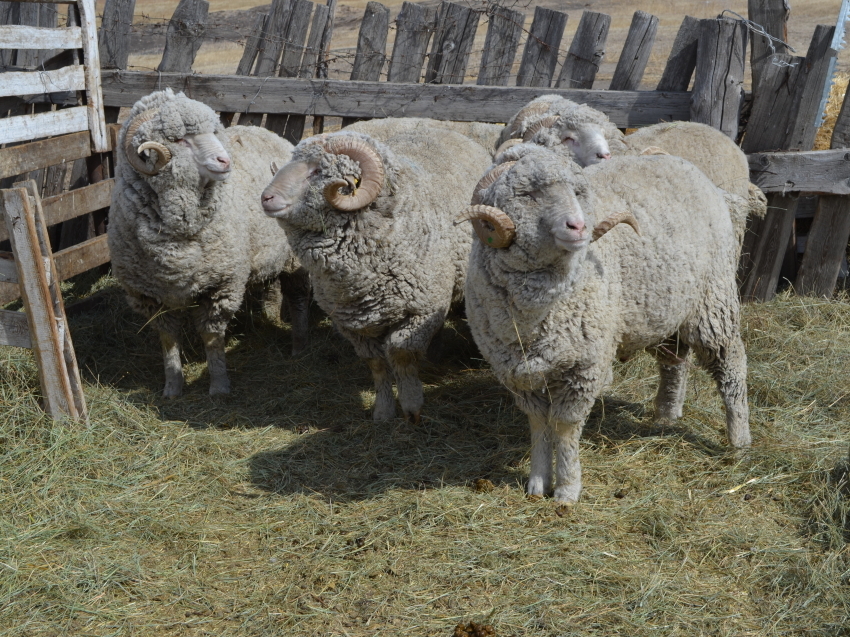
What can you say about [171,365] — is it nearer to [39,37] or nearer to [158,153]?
[158,153]

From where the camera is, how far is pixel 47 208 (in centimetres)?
609

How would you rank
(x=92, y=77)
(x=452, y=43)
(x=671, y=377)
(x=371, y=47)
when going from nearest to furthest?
(x=671, y=377), (x=92, y=77), (x=452, y=43), (x=371, y=47)

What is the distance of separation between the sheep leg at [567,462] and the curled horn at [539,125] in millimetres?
2446

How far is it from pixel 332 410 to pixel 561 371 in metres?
2.25

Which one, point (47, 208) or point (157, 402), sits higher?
point (47, 208)

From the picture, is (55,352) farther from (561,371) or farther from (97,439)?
(561,371)

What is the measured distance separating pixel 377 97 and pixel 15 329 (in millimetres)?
3853

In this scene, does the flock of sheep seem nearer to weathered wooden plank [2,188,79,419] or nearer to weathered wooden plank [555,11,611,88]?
weathered wooden plank [2,188,79,419]

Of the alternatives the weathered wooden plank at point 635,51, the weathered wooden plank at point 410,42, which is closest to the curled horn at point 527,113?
the weathered wooden plank at point 635,51

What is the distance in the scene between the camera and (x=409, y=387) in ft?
18.0

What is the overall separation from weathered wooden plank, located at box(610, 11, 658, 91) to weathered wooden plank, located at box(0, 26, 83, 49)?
4.61 meters

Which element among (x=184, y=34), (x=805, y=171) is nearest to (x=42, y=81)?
(x=184, y=34)

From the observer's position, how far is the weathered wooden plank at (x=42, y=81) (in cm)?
646

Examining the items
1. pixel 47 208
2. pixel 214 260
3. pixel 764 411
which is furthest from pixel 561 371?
pixel 47 208
